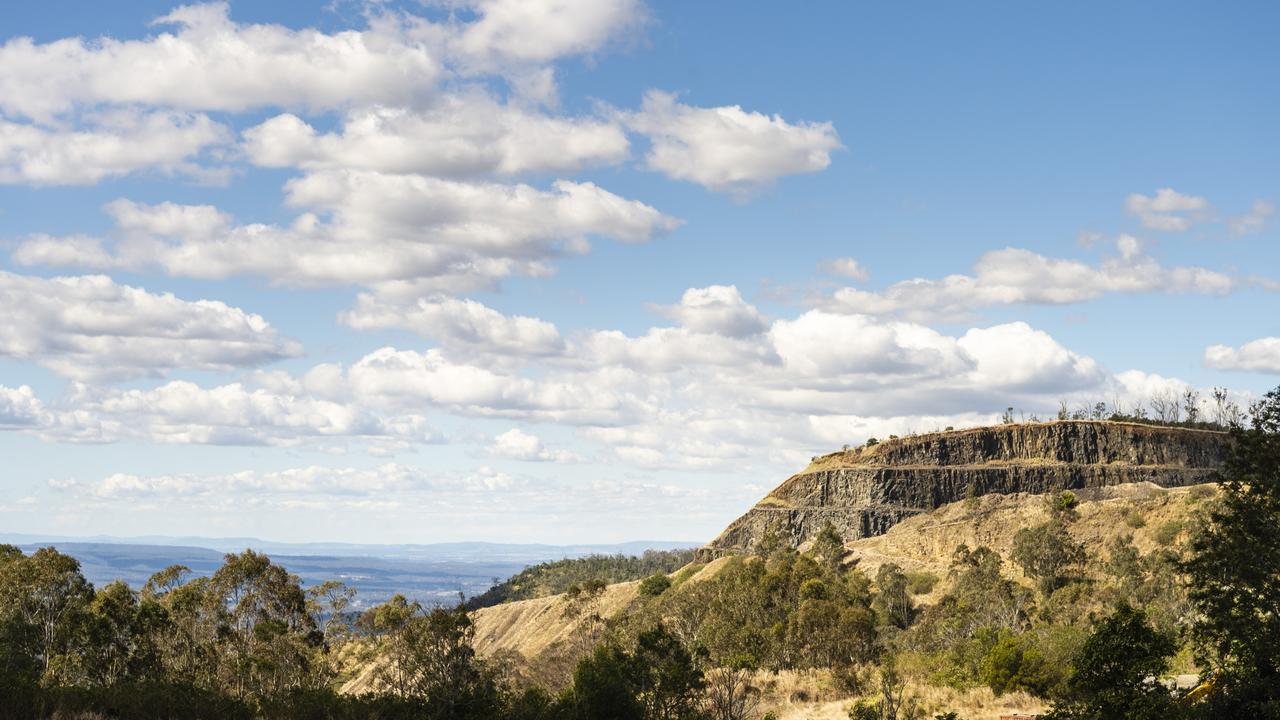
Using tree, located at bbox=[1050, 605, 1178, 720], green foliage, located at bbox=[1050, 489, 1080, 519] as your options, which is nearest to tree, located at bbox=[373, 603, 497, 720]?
tree, located at bbox=[1050, 605, 1178, 720]

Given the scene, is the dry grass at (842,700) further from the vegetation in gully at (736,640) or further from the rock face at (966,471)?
the rock face at (966,471)

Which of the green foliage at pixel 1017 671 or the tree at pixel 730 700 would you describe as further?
the green foliage at pixel 1017 671

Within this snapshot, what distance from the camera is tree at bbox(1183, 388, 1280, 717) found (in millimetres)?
27469

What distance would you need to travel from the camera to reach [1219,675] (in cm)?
2841

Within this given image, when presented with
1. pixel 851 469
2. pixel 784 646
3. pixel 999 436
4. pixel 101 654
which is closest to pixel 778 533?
pixel 851 469

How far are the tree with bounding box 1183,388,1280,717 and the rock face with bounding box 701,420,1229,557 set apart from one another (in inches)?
4939

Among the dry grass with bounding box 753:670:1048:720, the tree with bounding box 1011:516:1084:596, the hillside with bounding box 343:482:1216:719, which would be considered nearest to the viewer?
the dry grass with bounding box 753:670:1048:720

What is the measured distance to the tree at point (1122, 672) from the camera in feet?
92.5

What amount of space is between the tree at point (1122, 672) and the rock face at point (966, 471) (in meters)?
124

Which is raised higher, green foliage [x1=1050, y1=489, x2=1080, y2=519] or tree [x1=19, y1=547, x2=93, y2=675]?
green foliage [x1=1050, y1=489, x2=1080, y2=519]

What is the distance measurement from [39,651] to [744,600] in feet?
142

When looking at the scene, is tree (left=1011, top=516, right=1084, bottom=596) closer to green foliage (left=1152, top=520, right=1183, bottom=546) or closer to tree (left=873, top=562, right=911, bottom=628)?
green foliage (left=1152, top=520, right=1183, bottom=546)

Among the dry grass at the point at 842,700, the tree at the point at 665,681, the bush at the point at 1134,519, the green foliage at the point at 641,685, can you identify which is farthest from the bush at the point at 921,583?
the tree at the point at 665,681

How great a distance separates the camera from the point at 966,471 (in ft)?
540
